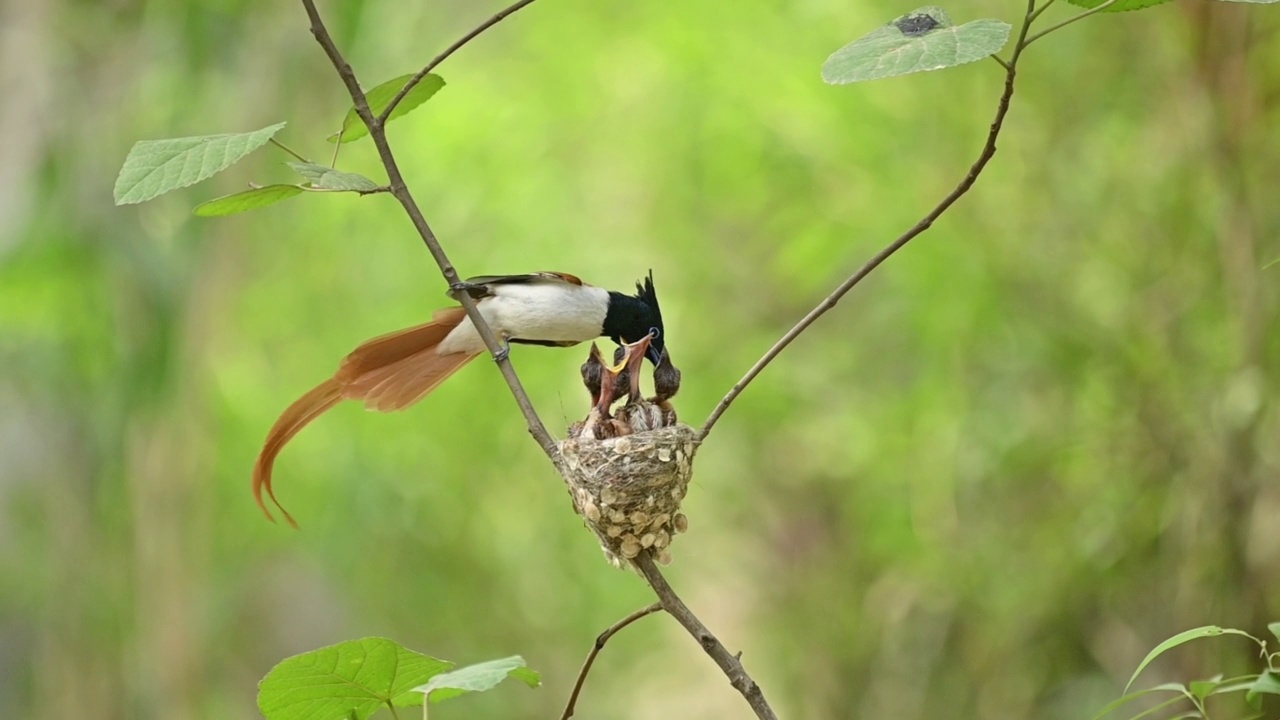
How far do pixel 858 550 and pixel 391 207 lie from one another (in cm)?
194

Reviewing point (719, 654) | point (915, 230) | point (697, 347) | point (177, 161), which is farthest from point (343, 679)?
point (697, 347)

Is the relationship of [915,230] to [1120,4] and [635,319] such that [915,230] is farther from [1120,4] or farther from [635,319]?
[635,319]

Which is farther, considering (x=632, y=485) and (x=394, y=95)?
(x=632, y=485)

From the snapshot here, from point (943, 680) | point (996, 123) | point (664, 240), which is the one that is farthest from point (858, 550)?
point (996, 123)

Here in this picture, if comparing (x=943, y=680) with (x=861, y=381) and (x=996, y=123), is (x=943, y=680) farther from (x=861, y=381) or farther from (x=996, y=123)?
(x=996, y=123)

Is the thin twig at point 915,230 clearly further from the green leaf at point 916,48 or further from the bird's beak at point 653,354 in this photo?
the bird's beak at point 653,354

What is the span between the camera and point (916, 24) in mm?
807

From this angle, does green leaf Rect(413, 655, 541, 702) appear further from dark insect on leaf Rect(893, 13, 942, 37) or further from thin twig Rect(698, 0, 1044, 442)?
dark insect on leaf Rect(893, 13, 942, 37)

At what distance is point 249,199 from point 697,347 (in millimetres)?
2981

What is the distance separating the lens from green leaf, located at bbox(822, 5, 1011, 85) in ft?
2.39

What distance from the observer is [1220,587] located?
8.69ft

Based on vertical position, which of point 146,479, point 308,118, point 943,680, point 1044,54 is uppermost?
point 308,118

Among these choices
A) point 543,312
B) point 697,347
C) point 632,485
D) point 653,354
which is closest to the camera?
point 632,485

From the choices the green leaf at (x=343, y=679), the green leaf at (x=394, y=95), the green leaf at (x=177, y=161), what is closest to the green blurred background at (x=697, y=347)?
the green leaf at (x=394, y=95)
